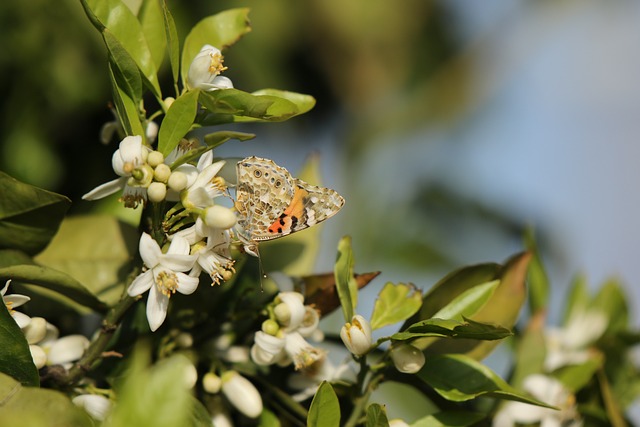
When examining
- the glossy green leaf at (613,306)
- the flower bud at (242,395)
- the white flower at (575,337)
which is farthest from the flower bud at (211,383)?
the glossy green leaf at (613,306)

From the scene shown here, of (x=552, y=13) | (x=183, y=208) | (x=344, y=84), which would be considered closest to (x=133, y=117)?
(x=183, y=208)

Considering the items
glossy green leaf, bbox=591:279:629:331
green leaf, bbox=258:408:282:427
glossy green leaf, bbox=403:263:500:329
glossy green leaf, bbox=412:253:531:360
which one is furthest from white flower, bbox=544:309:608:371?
green leaf, bbox=258:408:282:427

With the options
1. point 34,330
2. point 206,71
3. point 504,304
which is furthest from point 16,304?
point 504,304

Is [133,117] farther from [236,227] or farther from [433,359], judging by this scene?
[433,359]

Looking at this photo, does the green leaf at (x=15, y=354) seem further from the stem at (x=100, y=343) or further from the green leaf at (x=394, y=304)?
the green leaf at (x=394, y=304)

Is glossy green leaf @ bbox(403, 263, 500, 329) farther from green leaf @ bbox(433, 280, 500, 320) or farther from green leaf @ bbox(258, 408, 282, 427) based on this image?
green leaf @ bbox(258, 408, 282, 427)

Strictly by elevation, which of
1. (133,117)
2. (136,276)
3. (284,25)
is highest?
(133,117)
